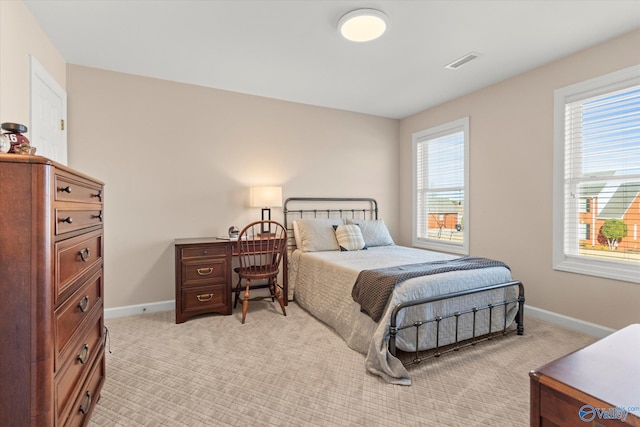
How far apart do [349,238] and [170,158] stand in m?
2.22

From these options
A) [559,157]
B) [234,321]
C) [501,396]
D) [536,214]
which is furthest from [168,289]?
[559,157]

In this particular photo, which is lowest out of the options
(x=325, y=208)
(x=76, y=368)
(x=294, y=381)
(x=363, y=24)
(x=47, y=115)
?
(x=294, y=381)

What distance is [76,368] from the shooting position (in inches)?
55.7

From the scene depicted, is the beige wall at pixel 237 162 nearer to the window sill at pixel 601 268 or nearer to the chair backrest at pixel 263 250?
the window sill at pixel 601 268

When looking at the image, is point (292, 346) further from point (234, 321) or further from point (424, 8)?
point (424, 8)

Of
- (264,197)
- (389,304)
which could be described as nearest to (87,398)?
(389,304)

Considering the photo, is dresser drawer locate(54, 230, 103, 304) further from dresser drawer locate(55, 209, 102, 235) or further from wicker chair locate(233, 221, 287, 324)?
wicker chair locate(233, 221, 287, 324)

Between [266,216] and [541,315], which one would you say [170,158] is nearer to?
[266,216]

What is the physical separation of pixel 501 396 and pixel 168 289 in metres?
3.20

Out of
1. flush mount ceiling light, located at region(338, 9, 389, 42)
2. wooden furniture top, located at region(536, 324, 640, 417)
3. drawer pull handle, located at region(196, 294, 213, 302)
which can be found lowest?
drawer pull handle, located at region(196, 294, 213, 302)

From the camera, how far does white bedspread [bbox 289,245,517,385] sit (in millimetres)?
2158

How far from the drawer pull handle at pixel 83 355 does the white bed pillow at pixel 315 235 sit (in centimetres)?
234

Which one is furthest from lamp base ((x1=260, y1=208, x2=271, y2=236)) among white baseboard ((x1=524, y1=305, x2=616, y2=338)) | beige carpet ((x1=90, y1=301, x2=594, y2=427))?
white baseboard ((x1=524, y1=305, x2=616, y2=338))

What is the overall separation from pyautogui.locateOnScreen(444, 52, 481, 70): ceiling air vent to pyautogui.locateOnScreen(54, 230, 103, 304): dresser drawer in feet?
10.7
